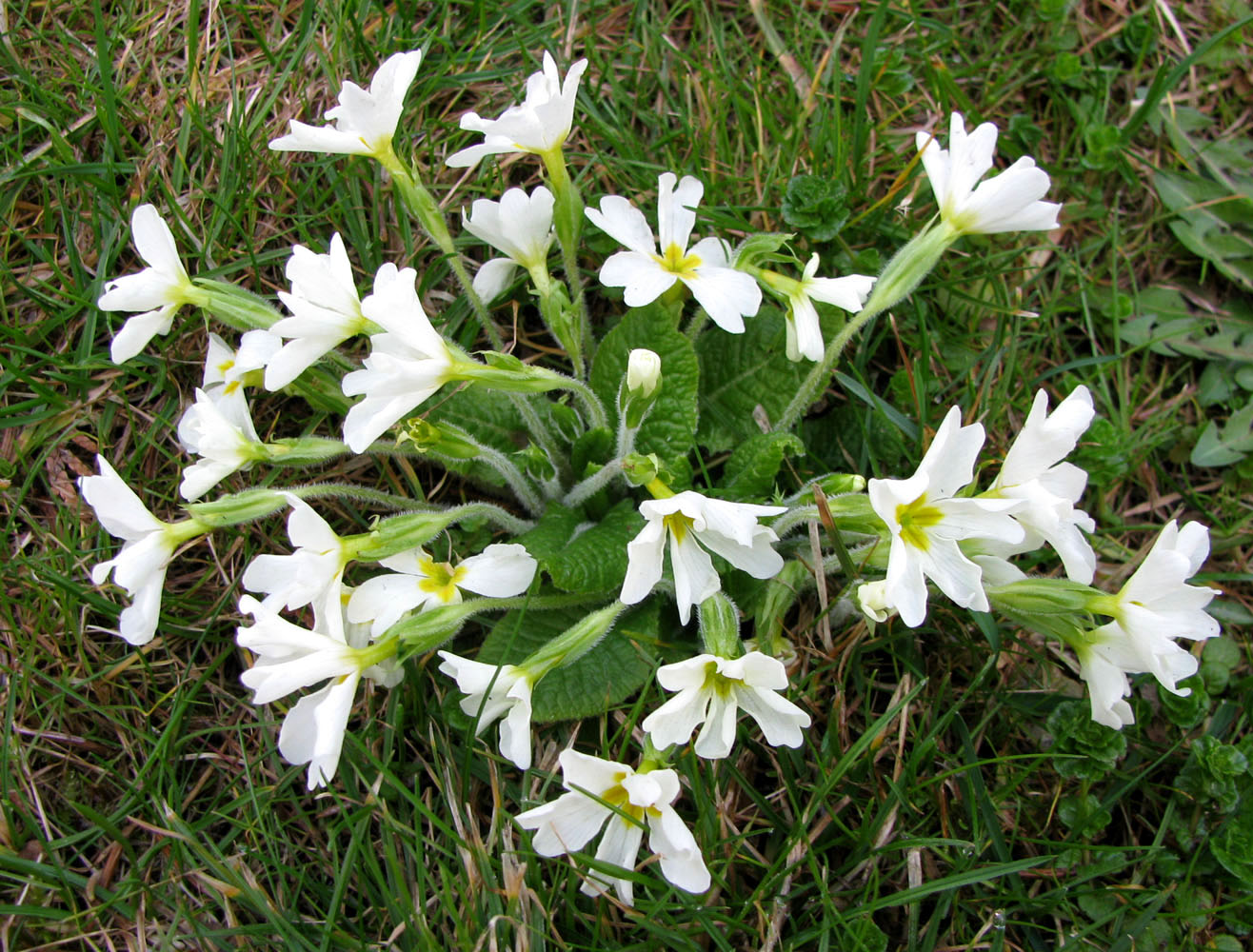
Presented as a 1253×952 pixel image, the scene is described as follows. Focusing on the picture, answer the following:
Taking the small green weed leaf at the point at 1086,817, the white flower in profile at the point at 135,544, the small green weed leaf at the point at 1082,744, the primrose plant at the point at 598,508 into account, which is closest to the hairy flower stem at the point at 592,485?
the primrose plant at the point at 598,508

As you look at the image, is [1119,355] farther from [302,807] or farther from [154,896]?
[154,896]

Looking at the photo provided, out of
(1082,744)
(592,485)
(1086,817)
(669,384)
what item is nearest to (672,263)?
(669,384)

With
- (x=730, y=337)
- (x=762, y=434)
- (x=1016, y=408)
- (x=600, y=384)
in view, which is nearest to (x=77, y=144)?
(x=600, y=384)

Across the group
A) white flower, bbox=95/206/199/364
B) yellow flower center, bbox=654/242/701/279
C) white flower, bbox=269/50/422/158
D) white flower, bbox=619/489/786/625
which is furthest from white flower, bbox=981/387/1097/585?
white flower, bbox=95/206/199/364

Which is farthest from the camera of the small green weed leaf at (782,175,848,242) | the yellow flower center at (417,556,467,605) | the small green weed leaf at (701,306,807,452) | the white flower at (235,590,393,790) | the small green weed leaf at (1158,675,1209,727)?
the small green weed leaf at (782,175,848,242)

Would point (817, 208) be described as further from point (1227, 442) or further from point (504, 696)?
point (504, 696)

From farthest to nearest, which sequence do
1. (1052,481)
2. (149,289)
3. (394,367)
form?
(149,289) < (1052,481) < (394,367)

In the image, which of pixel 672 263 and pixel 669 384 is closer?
pixel 672 263

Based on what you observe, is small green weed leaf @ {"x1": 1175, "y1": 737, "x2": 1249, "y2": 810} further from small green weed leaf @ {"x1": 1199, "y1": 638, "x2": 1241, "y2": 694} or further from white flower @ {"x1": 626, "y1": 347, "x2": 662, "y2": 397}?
white flower @ {"x1": 626, "y1": 347, "x2": 662, "y2": 397}
